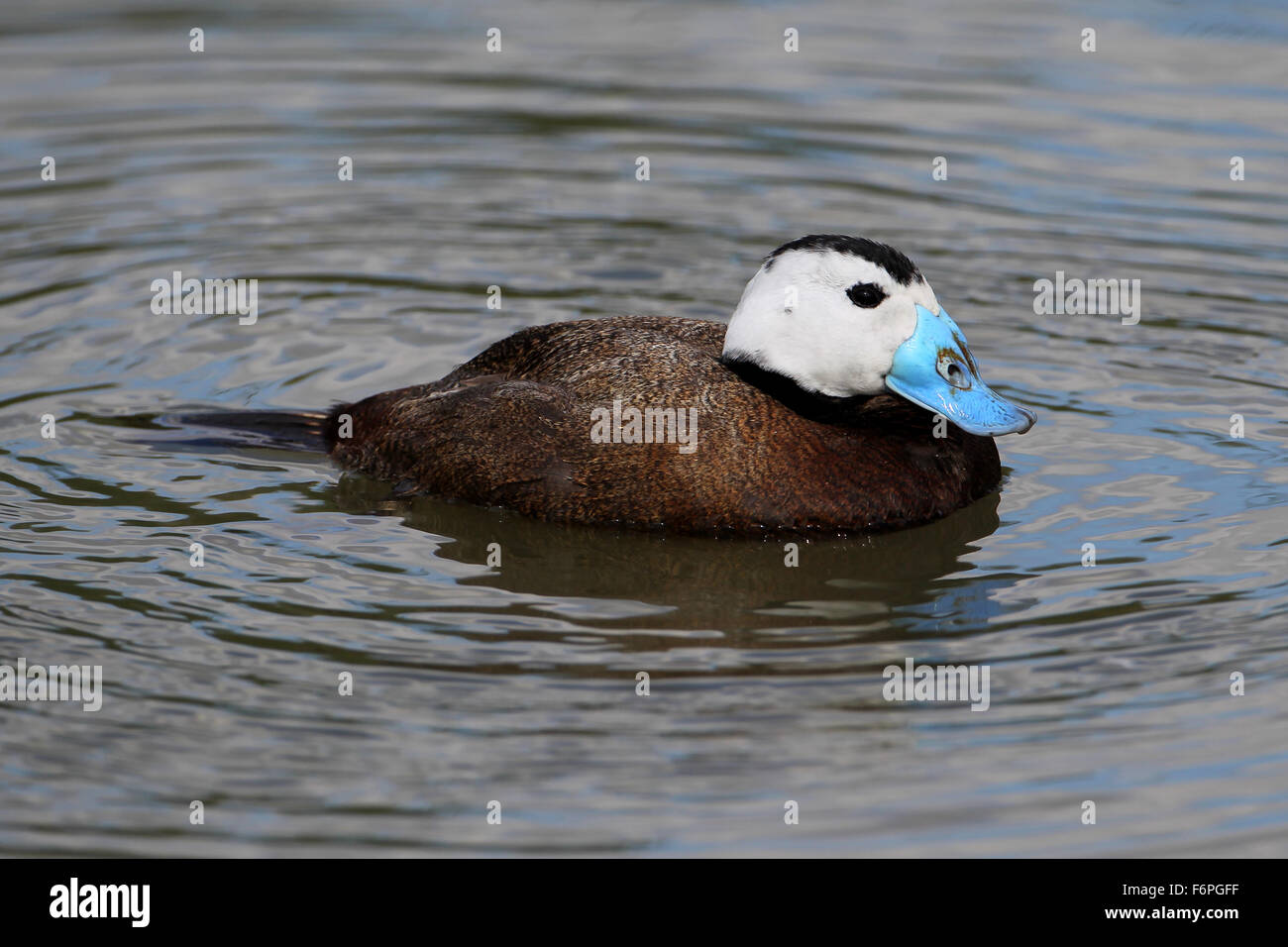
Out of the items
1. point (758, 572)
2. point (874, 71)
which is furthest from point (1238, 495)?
point (874, 71)

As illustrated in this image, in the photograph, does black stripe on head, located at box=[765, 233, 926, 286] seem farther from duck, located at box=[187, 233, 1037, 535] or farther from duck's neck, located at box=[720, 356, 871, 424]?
duck's neck, located at box=[720, 356, 871, 424]

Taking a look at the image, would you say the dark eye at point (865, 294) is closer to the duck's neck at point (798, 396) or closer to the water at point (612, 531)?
the duck's neck at point (798, 396)

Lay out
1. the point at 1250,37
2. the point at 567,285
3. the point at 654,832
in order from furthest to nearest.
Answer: the point at 1250,37, the point at 567,285, the point at 654,832

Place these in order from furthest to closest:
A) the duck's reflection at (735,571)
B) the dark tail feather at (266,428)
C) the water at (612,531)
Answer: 1. the dark tail feather at (266,428)
2. the duck's reflection at (735,571)
3. the water at (612,531)

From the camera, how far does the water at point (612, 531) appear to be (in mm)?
5766

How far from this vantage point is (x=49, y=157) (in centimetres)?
1271

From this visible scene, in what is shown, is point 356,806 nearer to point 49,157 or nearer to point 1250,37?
point 49,157

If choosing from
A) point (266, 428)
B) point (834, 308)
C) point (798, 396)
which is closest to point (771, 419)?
point (798, 396)

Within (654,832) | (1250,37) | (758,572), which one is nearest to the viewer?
(654,832)

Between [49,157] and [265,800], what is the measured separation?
824cm

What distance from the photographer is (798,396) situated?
7648mm

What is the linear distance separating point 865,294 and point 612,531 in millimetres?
1387

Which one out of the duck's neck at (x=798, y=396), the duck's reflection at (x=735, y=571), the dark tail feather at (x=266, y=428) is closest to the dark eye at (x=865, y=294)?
the duck's neck at (x=798, y=396)

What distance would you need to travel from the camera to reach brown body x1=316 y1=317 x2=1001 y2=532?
7.50m
